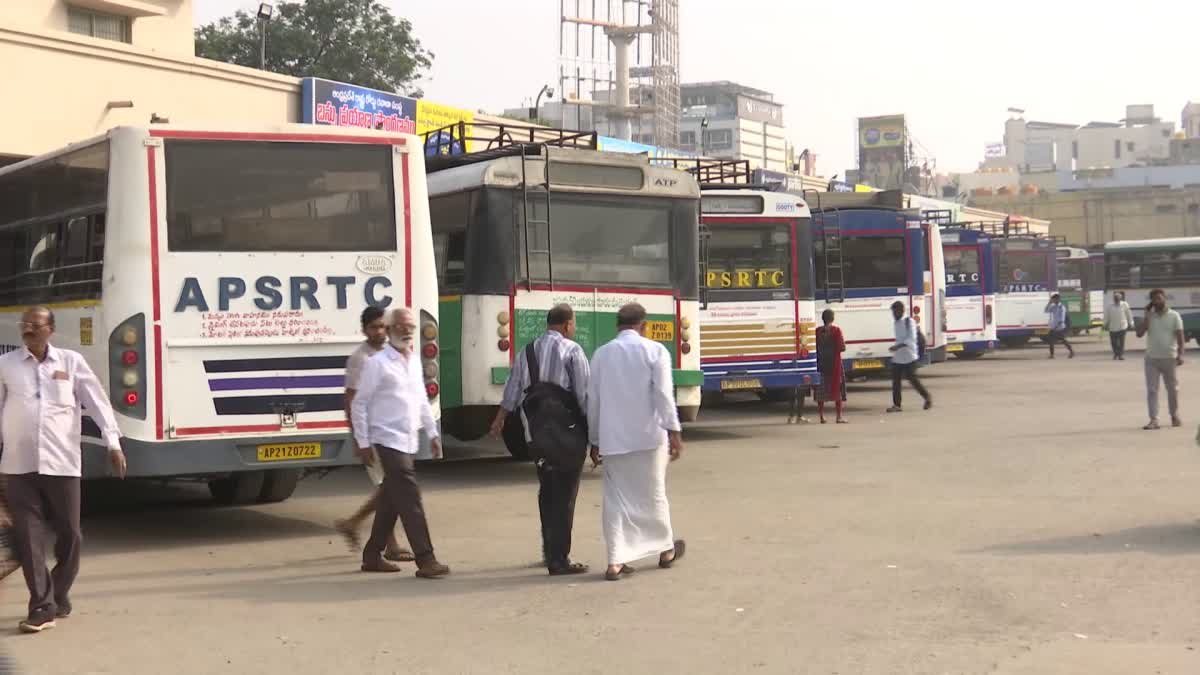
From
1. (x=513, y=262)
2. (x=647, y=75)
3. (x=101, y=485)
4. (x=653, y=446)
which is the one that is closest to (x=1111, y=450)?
(x=513, y=262)

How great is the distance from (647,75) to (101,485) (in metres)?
103

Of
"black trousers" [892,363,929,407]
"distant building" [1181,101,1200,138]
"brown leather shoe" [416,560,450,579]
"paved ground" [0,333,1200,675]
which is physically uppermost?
"distant building" [1181,101,1200,138]

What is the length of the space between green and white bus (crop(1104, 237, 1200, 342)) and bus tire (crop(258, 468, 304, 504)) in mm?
33327

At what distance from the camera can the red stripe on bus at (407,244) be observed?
12.0 metres

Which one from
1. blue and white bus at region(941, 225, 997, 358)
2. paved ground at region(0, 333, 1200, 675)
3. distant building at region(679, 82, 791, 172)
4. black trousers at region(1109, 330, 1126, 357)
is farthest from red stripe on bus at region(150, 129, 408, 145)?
distant building at region(679, 82, 791, 172)

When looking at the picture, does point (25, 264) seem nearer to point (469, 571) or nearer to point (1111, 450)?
point (469, 571)

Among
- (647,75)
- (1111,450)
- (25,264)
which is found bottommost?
(1111,450)

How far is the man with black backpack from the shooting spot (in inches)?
393

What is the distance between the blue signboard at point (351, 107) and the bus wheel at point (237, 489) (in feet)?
45.1

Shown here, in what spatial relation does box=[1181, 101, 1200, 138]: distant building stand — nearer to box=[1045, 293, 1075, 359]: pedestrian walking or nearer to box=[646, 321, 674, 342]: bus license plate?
box=[1045, 293, 1075, 359]: pedestrian walking

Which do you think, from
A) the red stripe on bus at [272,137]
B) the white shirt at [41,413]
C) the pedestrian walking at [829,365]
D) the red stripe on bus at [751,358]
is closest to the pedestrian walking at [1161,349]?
the pedestrian walking at [829,365]

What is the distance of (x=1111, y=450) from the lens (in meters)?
17.6

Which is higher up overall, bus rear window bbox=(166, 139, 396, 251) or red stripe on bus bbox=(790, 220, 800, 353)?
bus rear window bbox=(166, 139, 396, 251)

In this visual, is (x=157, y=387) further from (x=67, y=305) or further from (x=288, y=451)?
(x=67, y=305)
